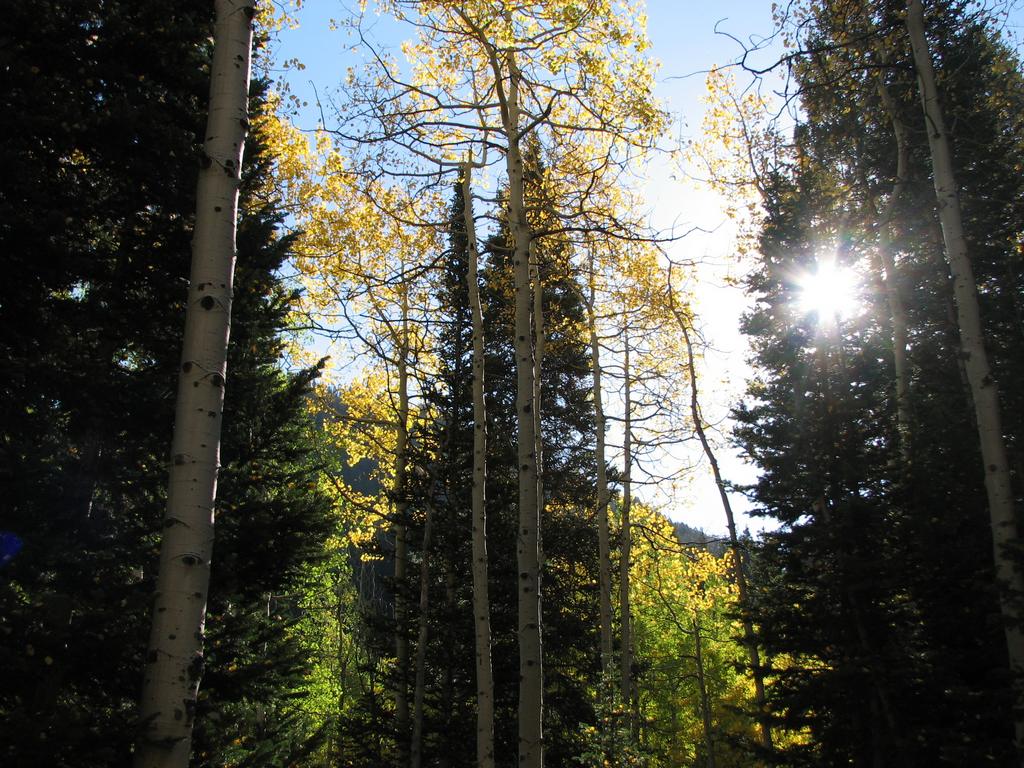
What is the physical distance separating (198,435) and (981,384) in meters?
6.51

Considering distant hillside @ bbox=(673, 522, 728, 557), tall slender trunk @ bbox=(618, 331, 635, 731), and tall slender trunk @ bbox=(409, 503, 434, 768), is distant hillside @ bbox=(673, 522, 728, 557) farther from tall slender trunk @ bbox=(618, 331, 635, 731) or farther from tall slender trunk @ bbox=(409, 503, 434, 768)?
tall slender trunk @ bbox=(409, 503, 434, 768)

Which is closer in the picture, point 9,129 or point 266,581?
point 9,129

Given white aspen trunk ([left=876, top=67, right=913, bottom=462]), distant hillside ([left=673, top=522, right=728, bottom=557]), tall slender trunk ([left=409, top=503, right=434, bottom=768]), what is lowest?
tall slender trunk ([left=409, top=503, right=434, bottom=768])

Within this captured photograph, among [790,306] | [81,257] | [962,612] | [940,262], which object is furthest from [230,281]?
[940,262]

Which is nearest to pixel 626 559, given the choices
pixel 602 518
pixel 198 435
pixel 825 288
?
pixel 602 518

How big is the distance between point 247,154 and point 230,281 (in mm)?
4751

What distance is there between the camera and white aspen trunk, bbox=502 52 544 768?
5.34 metres

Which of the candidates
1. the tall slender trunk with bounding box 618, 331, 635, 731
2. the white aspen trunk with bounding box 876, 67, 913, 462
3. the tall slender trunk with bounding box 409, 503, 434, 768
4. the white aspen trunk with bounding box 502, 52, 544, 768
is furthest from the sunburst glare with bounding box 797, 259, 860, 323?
the tall slender trunk with bounding box 409, 503, 434, 768

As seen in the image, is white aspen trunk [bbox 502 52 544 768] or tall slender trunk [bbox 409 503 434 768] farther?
tall slender trunk [bbox 409 503 434 768]

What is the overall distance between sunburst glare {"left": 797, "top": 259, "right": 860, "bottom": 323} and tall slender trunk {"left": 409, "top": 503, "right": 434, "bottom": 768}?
715 centimetres

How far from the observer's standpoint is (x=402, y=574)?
34.8ft

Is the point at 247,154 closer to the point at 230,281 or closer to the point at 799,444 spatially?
the point at 230,281

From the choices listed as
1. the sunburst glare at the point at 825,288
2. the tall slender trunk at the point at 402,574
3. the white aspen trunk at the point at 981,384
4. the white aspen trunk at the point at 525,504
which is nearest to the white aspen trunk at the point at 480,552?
the white aspen trunk at the point at 525,504

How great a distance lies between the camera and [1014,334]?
9836 millimetres
